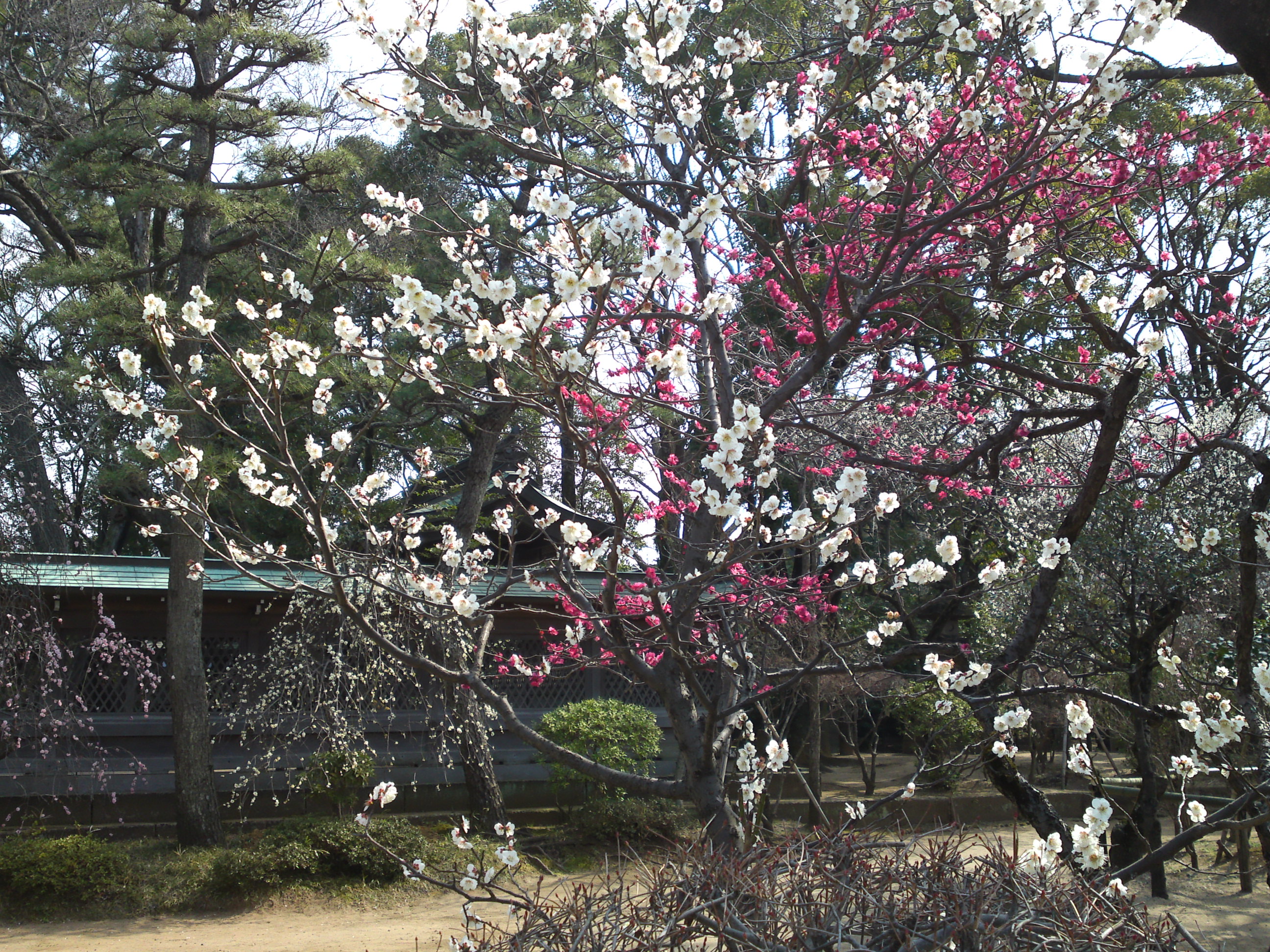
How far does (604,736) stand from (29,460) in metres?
8.58

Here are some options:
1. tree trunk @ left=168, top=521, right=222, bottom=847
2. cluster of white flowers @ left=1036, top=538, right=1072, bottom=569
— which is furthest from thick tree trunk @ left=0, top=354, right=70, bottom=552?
cluster of white flowers @ left=1036, top=538, right=1072, bottom=569

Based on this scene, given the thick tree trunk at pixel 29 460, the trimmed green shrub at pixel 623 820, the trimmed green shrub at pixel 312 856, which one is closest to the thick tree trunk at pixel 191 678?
the trimmed green shrub at pixel 312 856

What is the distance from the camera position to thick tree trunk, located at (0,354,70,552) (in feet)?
36.2

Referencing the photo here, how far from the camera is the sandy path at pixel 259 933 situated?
650cm

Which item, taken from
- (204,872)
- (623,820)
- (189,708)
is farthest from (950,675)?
(189,708)

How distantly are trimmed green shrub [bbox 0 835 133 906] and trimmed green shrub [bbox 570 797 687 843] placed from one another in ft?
13.7

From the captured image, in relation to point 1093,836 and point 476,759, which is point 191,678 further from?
point 1093,836

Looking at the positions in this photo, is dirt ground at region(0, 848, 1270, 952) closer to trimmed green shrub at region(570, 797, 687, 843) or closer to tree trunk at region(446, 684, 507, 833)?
tree trunk at region(446, 684, 507, 833)

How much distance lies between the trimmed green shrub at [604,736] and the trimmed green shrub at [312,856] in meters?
1.85

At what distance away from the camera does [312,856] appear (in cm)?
795

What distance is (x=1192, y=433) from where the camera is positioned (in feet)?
17.6

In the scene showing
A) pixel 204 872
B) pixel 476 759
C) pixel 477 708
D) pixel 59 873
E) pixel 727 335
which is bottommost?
pixel 204 872

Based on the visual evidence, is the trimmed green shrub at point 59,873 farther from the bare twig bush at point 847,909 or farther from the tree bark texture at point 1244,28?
the tree bark texture at point 1244,28

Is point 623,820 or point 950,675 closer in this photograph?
point 950,675
